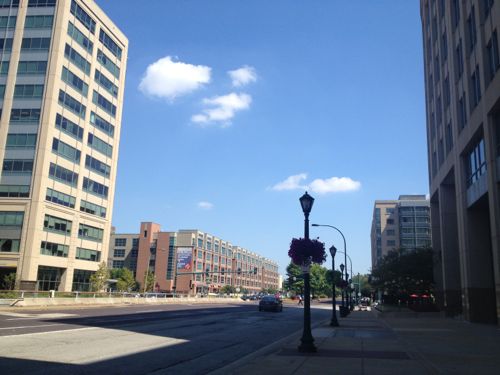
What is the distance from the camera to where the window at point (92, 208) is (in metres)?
69.2

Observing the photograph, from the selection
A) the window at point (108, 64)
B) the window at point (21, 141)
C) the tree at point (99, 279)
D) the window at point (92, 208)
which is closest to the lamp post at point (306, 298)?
the window at point (21, 141)

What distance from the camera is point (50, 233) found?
2413 inches

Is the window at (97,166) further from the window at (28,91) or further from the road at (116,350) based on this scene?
the road at (116,350)

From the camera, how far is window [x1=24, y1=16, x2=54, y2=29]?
211 feet

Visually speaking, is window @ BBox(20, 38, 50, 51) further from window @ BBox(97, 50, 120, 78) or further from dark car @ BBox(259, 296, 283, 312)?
dark car @ BBox(259, 296, 283, 312)

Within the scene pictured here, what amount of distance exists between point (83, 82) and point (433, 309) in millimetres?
54911

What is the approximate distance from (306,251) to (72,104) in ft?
192

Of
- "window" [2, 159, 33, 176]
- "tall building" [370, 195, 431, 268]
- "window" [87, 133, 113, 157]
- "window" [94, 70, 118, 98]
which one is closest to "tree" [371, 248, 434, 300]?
"window" [87, 133, 113, 157]

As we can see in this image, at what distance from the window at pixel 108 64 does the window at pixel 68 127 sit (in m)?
12.9

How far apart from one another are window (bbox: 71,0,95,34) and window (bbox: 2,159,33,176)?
2218 centimetres

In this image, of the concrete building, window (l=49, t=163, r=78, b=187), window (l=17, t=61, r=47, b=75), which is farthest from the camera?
the concrete building

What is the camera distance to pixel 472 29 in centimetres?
3147

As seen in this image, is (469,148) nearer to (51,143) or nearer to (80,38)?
(51,143)

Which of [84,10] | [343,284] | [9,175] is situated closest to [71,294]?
[9,175]
